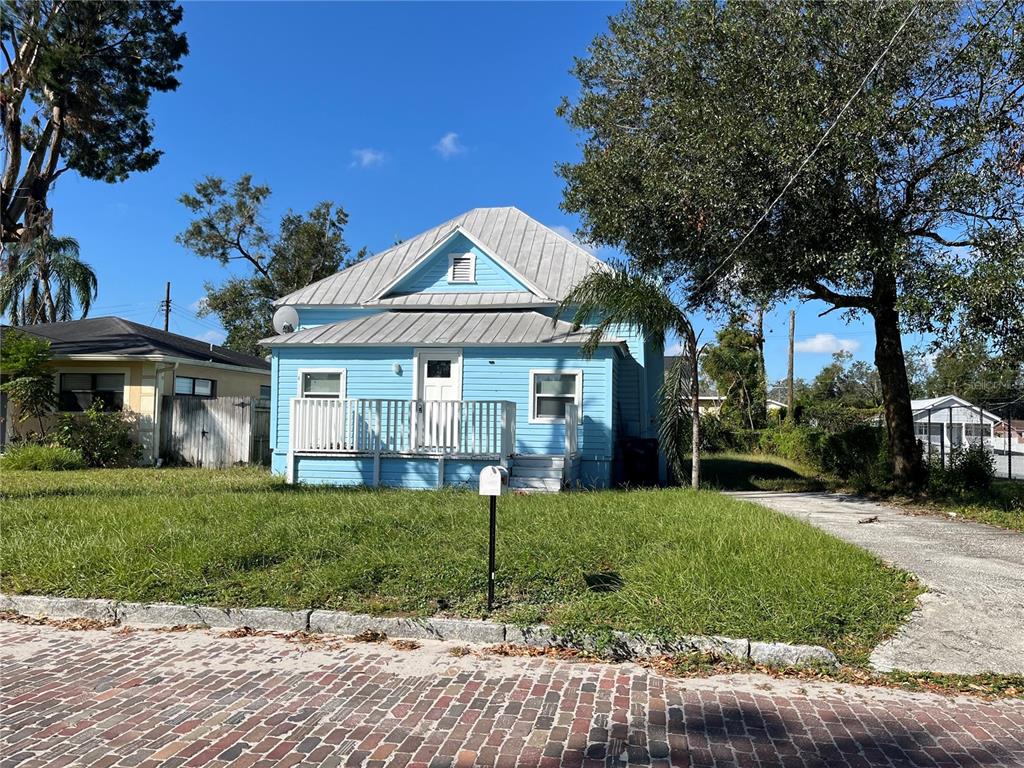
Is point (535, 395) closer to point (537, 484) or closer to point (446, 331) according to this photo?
point (537, 484)

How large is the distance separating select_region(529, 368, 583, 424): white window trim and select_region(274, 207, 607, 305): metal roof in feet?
8.63

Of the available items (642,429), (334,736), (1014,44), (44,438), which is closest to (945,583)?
(334,736)

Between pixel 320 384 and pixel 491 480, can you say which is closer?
pixel 491 480

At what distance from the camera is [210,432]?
1850 cm

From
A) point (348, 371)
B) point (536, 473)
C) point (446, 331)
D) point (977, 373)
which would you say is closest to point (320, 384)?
point (348, 371)

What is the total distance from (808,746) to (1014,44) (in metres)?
10.7

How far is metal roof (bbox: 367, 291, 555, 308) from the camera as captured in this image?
54.8 ft

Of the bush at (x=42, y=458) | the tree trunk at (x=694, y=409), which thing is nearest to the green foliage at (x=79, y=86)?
the bush at (x=42, y=458)

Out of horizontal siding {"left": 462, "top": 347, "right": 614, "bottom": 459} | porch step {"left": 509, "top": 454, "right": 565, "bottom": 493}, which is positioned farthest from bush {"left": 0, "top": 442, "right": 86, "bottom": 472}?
porch step {"left": 509, "top": 454, "right": 565, "bottom": 493}

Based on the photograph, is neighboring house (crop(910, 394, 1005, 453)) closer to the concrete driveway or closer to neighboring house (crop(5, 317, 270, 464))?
the concrete driveway

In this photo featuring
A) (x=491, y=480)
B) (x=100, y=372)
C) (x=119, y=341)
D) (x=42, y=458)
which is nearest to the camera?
(x=491, y=480)

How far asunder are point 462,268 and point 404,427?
17.6 ft

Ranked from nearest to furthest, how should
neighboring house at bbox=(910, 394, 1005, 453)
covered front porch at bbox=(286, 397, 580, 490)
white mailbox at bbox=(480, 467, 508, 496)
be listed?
white mailbox at bbox=(480, 467, 508, 496)
covered front porch at bbox=(286, 397, 580, 490)
neighboring house at bbox=(910, 394, 1005, 453)

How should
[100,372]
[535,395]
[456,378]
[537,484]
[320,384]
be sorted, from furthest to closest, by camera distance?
1. [100,372]
2. [320,384]
3. [456,378]
4. [535,395]
5. [537,484]
